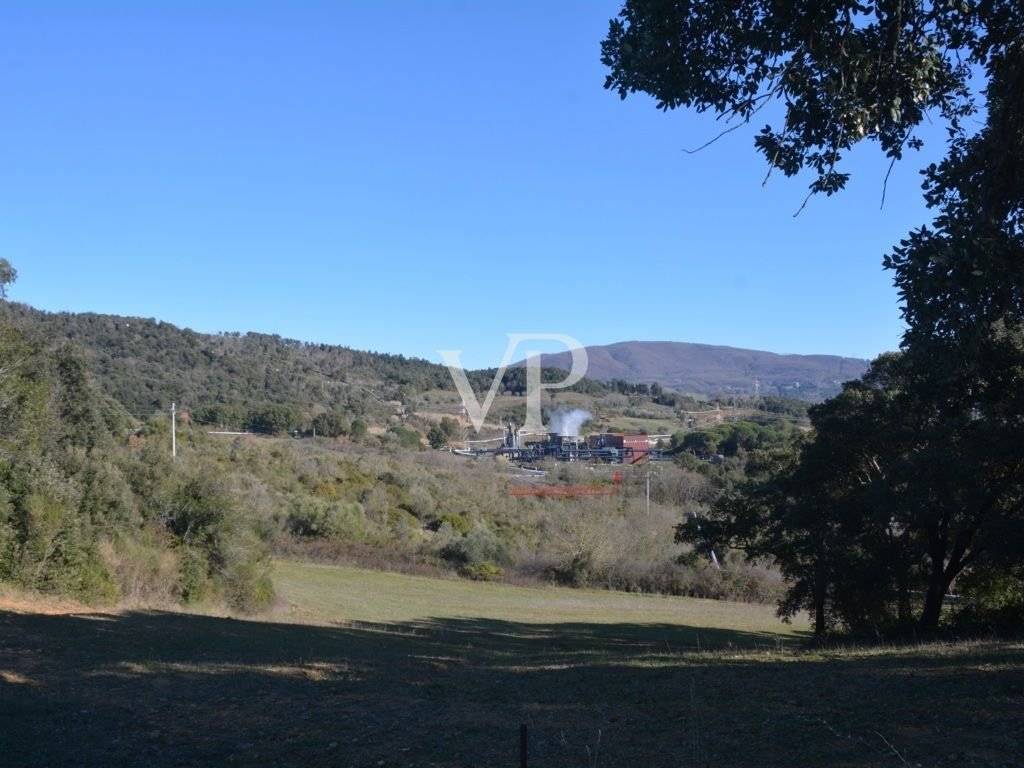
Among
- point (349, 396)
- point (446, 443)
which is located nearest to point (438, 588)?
point (446, 443)

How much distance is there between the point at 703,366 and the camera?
11388 cm

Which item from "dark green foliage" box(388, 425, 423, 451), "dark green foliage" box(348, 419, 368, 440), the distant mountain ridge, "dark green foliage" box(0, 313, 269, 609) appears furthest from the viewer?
the distant mountain ridge

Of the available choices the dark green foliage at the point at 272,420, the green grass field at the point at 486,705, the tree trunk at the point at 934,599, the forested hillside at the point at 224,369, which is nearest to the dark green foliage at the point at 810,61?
the green grass field at the point at 486,705

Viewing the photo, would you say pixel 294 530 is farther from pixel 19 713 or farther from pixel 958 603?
pixel 19 713

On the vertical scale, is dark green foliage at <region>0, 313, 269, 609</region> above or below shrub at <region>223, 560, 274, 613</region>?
above

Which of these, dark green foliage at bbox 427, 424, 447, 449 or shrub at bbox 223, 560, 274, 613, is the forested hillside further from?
shrub at bbox 223, 560, 274, 613

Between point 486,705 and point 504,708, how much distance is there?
0.70 ft

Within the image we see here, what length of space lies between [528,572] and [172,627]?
31.6 meters

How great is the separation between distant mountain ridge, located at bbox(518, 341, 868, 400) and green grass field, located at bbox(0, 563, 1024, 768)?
70.7 meters

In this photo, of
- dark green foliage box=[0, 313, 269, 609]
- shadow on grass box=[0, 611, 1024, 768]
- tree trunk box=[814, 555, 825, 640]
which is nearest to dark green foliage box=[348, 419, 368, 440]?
dark green foliage box=[0, 313, 269, 609]

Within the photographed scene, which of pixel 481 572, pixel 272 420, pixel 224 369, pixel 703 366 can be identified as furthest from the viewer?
pixel 703 366

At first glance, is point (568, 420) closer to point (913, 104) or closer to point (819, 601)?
point (819, 601)

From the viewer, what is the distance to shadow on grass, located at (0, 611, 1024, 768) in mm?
6250

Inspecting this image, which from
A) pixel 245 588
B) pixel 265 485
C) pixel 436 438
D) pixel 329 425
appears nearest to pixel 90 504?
pixel 245 588
